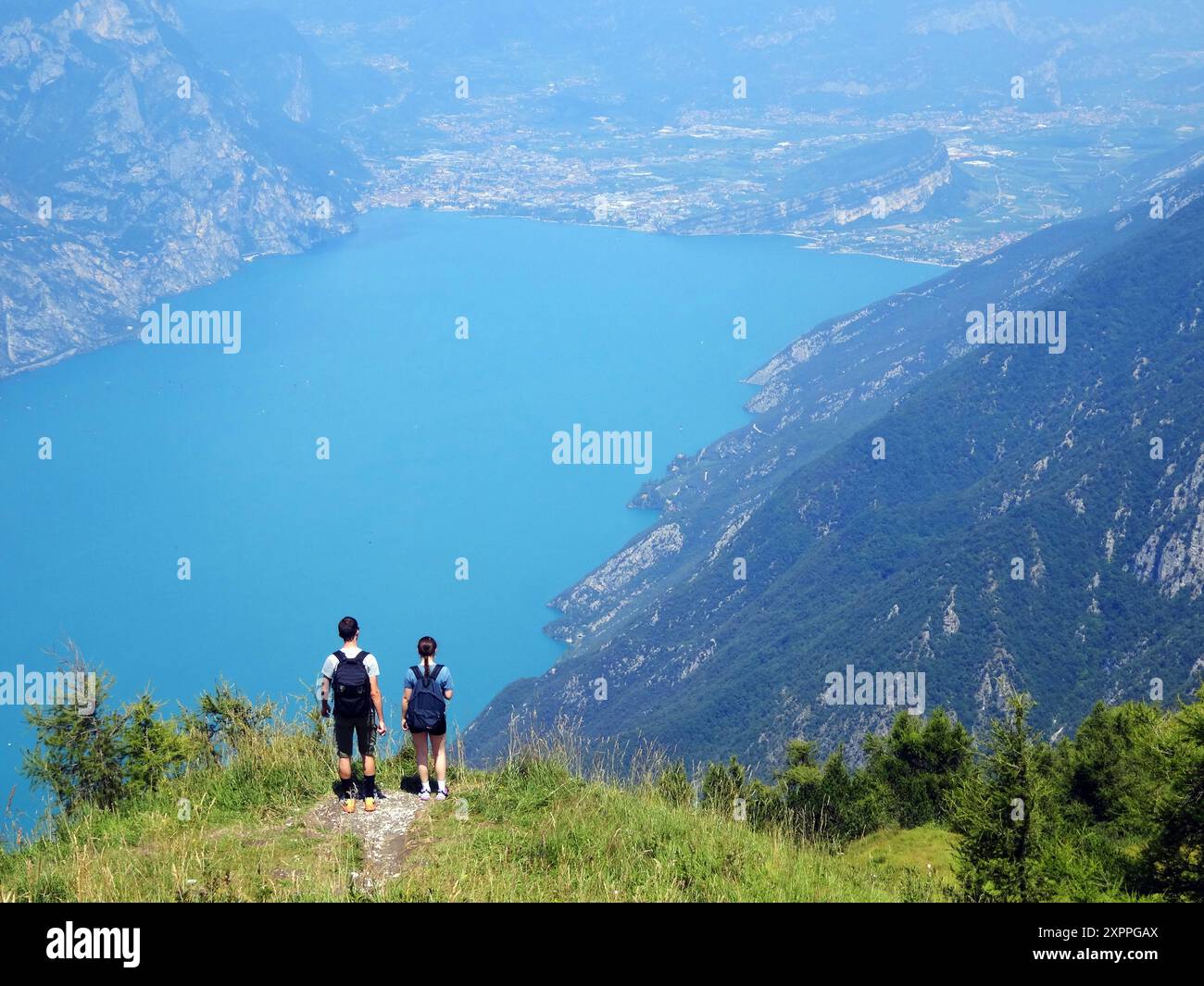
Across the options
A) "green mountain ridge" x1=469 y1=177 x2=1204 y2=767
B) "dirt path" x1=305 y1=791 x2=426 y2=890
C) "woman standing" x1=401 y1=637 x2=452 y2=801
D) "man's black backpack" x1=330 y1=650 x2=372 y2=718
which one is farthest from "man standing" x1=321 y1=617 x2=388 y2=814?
"green mountain ridge" x1=469 y1=177 x2=1204 y2=767

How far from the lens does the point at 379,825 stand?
1123 cm

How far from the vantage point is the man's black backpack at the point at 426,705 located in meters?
11.7

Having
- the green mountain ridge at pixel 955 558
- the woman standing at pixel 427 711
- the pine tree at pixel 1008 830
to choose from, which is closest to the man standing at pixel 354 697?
the woman standing at pixel 427 711

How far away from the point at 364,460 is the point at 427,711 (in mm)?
114312

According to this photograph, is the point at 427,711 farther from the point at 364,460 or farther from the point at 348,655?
the point at 364,460

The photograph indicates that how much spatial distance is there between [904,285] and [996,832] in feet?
592

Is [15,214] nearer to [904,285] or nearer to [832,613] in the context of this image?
[904,285]

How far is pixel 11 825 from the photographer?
11789 millimetres

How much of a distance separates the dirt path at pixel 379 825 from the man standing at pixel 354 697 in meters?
0.12

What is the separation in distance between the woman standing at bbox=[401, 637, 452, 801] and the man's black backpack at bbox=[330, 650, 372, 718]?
0.43 meters

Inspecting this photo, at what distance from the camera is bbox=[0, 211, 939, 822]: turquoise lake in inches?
3617

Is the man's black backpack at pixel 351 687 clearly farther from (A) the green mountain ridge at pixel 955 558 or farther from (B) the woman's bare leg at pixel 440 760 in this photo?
(A) the green mountain ridge at pixel 955 558

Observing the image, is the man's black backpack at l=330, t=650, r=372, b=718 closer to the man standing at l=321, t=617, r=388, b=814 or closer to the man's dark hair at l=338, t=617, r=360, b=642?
the man standing at l=321, t=617, r=388, b=814
